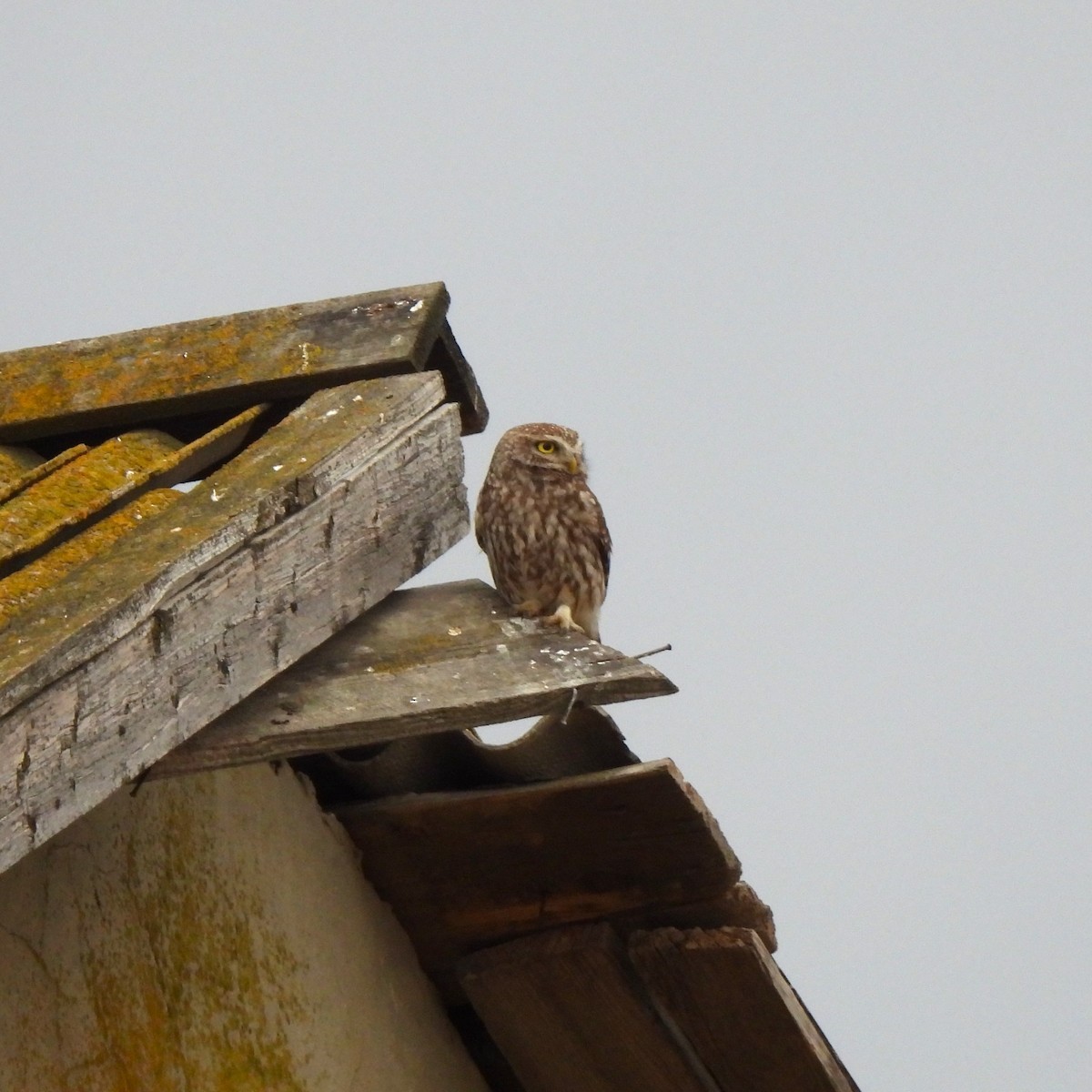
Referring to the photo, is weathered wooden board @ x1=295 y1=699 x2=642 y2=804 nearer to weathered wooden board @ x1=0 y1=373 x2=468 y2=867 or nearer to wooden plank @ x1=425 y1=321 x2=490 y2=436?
weathered wooden board @ x1=0 y1=373 x2=468 y2=867

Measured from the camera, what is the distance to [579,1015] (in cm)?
325

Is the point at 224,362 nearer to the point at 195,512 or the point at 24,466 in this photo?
the point at 24,466

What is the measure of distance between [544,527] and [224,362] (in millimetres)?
1157

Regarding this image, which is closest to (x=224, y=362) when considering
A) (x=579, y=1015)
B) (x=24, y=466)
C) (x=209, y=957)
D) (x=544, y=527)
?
(x=24, y=466)

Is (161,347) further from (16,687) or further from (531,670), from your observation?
(16,687)

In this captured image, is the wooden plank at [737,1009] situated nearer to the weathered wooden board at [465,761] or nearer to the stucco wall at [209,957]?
the weathered wooden board at [465,761]

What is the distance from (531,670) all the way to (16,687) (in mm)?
747

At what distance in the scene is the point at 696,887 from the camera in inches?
120

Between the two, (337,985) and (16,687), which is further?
(337,985)

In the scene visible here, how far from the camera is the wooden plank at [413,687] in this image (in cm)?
226

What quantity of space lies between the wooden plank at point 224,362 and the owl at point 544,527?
73 cm

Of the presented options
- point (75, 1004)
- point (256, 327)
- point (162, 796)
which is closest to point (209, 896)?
point (162, 796)

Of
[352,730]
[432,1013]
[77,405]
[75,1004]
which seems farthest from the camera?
[432,1013]

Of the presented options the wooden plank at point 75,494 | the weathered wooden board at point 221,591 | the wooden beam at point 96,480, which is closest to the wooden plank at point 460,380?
the weathered wooden board at point 221,591
